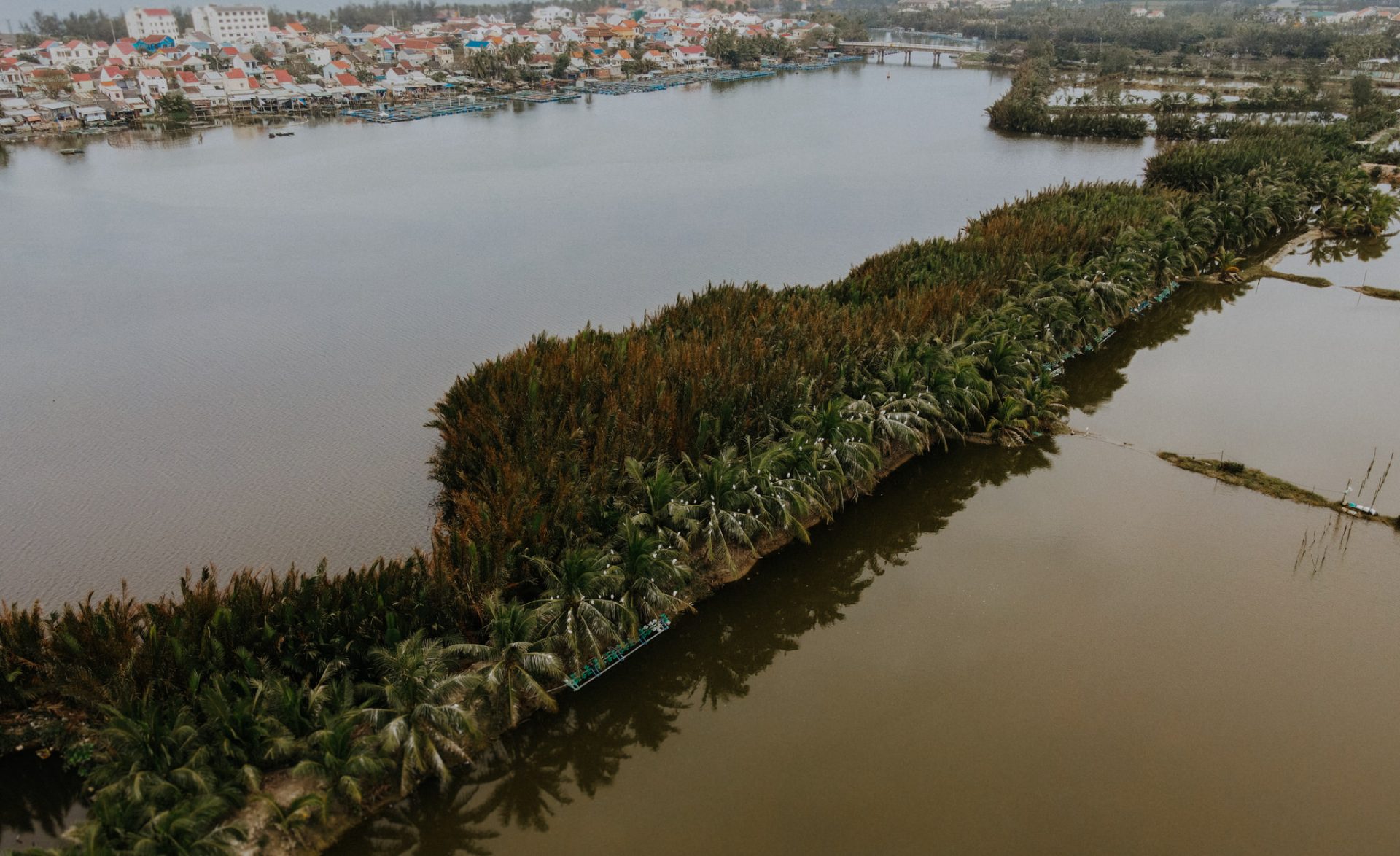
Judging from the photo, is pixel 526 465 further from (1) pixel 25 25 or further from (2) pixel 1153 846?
(1) pixel 25 25

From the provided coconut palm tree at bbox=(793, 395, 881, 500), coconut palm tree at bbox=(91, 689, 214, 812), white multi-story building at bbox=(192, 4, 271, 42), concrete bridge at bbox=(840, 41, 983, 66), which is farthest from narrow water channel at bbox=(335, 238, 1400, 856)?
white multi-story building at bbox=(192, 4, 271, 42)

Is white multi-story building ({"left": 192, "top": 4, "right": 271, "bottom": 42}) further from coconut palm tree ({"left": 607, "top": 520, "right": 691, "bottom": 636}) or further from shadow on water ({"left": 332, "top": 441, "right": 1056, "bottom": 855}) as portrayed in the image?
coconut palm tree ({"left": 607, "top": 520, "right": 691, "bottom": 636})

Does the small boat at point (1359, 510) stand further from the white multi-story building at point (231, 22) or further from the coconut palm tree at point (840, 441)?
the white multi-story building at point (231, 22)

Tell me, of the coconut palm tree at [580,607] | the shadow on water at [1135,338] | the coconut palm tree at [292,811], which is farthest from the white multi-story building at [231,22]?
the coconut palm tree at [292,811]

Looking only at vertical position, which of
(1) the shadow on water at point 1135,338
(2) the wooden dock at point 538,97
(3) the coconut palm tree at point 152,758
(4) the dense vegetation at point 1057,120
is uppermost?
(2) the wooden dock at point 538,97

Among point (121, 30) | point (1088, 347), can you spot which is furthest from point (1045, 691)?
point (121, 30)

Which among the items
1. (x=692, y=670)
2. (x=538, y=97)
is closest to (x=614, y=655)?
(x=692, y=670)
